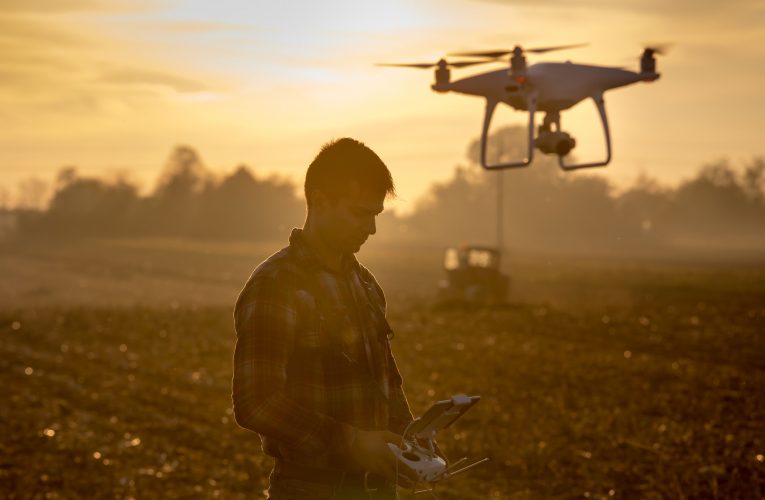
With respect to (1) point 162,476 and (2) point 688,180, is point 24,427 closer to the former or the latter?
(1) point 162,476

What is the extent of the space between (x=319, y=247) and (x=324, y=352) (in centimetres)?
40

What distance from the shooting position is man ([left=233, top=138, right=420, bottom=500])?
12.0ft

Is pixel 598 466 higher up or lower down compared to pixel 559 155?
lower down

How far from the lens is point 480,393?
55.9 feet

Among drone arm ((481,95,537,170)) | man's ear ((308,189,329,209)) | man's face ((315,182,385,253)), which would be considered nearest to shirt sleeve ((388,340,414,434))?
man's face ((315,182,385,253))

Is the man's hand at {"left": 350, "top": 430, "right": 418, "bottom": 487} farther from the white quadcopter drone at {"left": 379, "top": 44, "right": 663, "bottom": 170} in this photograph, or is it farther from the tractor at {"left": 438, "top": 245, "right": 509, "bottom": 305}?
the tractor at {"left": 438, "top": 245, "right": 509, "bottom": 305}

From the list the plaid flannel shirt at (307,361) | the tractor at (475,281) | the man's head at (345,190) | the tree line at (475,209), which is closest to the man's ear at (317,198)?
the man's head at (345,190)

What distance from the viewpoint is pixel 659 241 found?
111m

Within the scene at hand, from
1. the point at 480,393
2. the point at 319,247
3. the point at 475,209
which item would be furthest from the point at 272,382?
the point at 475,209

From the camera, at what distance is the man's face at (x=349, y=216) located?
388 centimetres

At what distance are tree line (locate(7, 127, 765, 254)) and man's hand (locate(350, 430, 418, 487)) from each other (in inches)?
3312

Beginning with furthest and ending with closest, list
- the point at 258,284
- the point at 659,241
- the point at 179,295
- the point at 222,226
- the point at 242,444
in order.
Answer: the point at 659,241, the point at 222,226, the point at 179,295, the point at 242,444, the point at 258,284

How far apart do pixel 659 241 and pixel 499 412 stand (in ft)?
326

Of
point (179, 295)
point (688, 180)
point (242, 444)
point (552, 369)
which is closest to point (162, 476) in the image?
point (242, 444)
